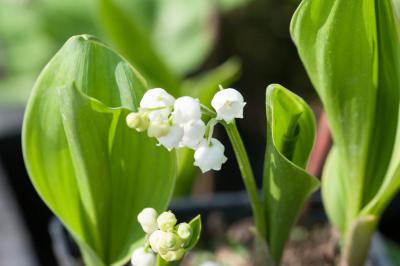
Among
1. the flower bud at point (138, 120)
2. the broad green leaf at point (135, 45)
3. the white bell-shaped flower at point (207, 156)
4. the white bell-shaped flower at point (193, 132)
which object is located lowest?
the broad green leaf at point (135, 45)

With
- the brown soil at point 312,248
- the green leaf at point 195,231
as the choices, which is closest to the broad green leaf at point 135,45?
the brown soil at point 312,248

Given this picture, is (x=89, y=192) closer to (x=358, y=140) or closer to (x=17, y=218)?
(x=358, y=140)

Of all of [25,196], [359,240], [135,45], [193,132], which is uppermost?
[193,132]

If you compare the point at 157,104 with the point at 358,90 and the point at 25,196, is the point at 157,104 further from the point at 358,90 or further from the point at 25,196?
the point at 25,196

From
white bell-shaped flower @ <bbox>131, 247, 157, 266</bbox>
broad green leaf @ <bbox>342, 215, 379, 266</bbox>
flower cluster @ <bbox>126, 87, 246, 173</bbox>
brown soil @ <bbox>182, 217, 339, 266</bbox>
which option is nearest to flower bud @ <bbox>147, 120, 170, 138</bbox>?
flower cluster @ <bbox>126, 87, 246, 173</bbox>

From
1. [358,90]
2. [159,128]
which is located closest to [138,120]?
[159,128]

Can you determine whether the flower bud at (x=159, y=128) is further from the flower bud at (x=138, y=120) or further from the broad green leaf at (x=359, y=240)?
the broad green leaf at (x=359, y=240)
